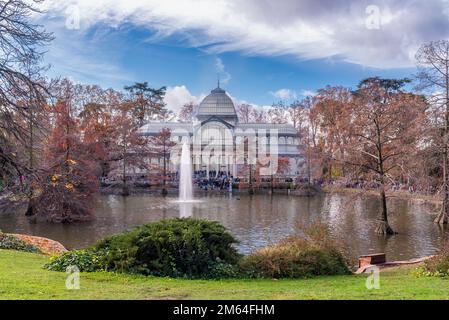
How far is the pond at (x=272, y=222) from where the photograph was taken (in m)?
19.4

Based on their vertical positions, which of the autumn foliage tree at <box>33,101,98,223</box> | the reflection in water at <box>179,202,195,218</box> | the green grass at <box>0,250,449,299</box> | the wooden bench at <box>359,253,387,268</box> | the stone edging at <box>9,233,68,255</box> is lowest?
the wooden bench at <box>359,253,387,268</box>

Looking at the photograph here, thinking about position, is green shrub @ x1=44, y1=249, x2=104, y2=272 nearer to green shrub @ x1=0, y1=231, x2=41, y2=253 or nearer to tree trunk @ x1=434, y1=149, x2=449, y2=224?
green shrub @ x1=0, y1=231, x2=41, y2=253

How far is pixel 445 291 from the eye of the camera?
276 inches

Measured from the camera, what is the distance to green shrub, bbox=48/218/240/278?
931 cm

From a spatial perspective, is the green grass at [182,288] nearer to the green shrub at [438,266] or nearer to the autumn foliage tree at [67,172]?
the green shrub at [438,266]

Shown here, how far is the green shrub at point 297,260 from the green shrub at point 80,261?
9.79 feet

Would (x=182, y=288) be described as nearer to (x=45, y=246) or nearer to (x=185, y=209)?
(x=45, y=246)

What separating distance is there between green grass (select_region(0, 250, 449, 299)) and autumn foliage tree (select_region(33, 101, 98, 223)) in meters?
15.6

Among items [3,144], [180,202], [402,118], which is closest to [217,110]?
[180,202]

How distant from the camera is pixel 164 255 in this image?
950 cm

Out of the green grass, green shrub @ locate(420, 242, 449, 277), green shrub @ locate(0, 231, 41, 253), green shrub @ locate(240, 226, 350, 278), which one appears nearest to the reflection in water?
green shrub @ locate(0, 231, 41, 253)

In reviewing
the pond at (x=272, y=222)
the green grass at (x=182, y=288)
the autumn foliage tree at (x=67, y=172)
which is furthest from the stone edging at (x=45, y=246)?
the autumn foliage tree at (x=67, y=172)

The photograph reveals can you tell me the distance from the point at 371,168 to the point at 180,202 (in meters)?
16.2
